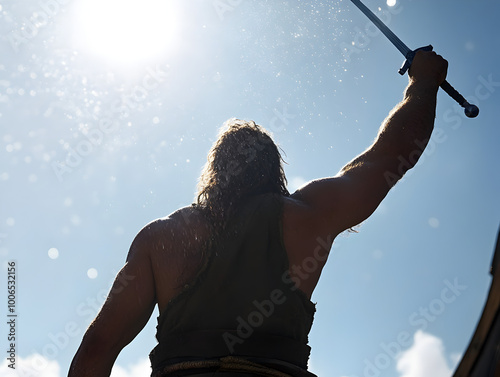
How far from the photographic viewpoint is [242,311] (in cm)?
246

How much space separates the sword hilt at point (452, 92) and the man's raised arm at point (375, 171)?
60cm

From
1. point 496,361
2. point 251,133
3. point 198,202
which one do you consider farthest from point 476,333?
point 251,133

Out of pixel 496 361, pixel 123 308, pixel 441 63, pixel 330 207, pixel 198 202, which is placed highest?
pixel 441 63

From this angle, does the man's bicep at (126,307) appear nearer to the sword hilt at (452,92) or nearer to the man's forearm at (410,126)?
the man's forearm at (410,126)

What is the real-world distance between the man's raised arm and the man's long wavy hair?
30 cm

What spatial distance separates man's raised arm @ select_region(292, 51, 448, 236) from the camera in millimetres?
2719

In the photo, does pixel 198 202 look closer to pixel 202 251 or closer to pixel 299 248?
pixel 202 251

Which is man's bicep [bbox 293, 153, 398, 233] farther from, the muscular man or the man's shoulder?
the man's shoulder

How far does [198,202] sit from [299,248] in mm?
753

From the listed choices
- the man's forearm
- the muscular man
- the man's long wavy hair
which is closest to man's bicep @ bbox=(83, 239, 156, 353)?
the muscular man

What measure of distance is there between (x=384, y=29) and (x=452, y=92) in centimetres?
112

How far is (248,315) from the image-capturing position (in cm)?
245

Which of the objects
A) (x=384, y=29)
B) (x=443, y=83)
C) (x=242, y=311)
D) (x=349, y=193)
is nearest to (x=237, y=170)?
(x=349, y=193)

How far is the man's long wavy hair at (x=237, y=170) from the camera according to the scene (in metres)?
2.96
